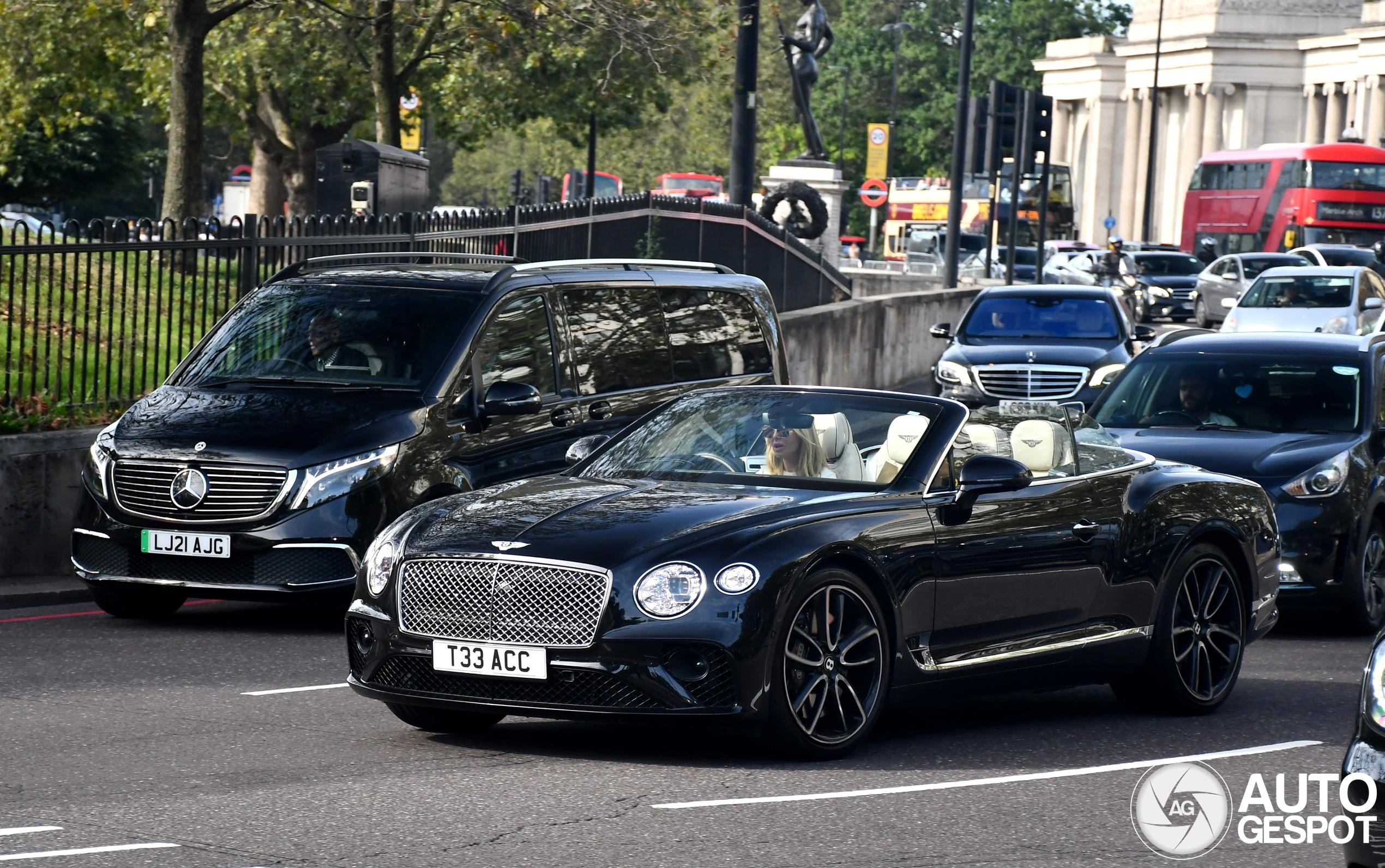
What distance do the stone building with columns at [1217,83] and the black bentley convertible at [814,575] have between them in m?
93.7

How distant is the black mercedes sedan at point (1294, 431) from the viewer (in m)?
11.8

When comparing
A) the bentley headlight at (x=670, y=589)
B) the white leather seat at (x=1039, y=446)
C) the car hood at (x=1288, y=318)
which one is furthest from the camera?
the car hood at (x=1288, y=318)

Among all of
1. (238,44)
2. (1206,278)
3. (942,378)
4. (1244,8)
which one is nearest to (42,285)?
(942,378)

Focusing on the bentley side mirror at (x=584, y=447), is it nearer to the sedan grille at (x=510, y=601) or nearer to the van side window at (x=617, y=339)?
the sedan grille at (x=510, y=601)

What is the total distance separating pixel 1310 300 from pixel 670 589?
28.7m

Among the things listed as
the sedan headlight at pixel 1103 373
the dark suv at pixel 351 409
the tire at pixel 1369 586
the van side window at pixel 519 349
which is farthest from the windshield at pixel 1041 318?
the van side window at pixel 519 349

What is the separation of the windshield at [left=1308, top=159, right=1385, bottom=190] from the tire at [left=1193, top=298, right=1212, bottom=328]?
14.0 meters

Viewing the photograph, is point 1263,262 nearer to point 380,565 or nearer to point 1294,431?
point 1294,431

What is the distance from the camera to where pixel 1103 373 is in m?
22.2

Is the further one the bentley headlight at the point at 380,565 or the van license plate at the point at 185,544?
the van license plate at the point at 185,544

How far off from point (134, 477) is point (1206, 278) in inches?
1586

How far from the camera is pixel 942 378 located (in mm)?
23266

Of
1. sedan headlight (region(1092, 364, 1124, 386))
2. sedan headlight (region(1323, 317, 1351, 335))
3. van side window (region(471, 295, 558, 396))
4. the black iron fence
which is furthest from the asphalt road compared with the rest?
sedan headlight (region(1323, 317, 1351, 335))

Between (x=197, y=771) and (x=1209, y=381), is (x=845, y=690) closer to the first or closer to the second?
(x=197, y=771)
